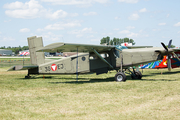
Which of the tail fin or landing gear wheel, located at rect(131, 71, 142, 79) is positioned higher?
the tail fin

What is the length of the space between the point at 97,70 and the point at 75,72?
1804mm

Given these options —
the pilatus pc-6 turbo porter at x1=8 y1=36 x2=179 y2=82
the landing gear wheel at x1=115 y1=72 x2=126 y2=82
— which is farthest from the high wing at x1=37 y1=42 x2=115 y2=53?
the landing gear wheel at x1=115 y1=72 x2=126 y2=82

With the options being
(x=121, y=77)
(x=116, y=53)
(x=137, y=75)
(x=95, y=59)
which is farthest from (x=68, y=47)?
(x=137, y=75)

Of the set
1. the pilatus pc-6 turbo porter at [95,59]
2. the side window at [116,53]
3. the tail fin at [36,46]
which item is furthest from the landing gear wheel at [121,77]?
the tail fin at [36,46]

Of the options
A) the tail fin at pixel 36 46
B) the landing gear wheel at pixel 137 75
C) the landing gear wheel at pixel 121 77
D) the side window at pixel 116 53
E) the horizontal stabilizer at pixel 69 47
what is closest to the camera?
the horizontal stabilizer at pixel 69 47

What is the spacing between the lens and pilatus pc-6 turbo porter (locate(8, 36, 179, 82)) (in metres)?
13.0

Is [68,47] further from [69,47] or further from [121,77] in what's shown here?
[121,77]

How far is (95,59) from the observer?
1441 centimetres

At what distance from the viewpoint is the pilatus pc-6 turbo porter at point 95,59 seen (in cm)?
1303

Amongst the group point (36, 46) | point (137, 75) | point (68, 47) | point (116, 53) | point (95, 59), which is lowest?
point (137, 75)

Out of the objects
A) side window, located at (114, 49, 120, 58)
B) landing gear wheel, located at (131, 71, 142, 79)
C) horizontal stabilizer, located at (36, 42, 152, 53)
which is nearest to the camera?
horizontal stabilizer, located at (36, 42, 152, 53)

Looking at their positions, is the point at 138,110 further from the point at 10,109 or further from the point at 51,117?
the point at 10,109

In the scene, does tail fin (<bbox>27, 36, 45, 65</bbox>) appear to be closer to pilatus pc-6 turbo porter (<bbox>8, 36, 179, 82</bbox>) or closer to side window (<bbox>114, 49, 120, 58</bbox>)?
pilatus pc-6 turbo porter (<bbox>8, 36, 179, 82</bbox>)

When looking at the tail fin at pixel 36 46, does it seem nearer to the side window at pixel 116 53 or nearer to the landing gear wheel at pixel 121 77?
the side window at pixel 116 53
